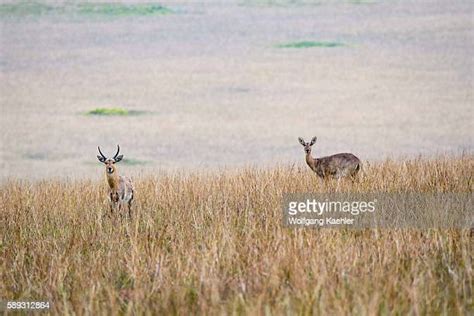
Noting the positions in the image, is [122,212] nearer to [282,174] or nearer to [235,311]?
[282,174]

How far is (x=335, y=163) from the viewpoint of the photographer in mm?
10102

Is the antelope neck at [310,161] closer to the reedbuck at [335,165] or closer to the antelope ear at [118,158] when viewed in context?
the reedbuck at [335,165]

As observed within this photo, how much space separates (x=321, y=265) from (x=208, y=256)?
0.69 meters

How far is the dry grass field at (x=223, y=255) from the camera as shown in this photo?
17.4ft

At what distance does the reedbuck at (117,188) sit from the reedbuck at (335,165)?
2221 mm

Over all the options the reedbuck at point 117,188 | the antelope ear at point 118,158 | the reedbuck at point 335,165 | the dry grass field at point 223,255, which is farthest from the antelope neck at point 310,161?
the antelope ear at point 118,158

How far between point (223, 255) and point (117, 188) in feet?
7.26

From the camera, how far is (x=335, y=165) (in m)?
10.1

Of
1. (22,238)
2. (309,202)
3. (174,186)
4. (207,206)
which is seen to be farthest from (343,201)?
(22,238)

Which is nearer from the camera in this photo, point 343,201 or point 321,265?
point 321,265

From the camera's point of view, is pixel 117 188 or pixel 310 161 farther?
pixel 310 161

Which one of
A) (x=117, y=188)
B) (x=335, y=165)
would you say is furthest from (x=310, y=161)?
(x=117, y=188)

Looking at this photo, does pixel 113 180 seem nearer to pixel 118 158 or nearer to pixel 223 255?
pixel 118 158

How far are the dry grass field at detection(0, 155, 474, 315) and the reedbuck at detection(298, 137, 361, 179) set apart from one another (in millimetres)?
716
